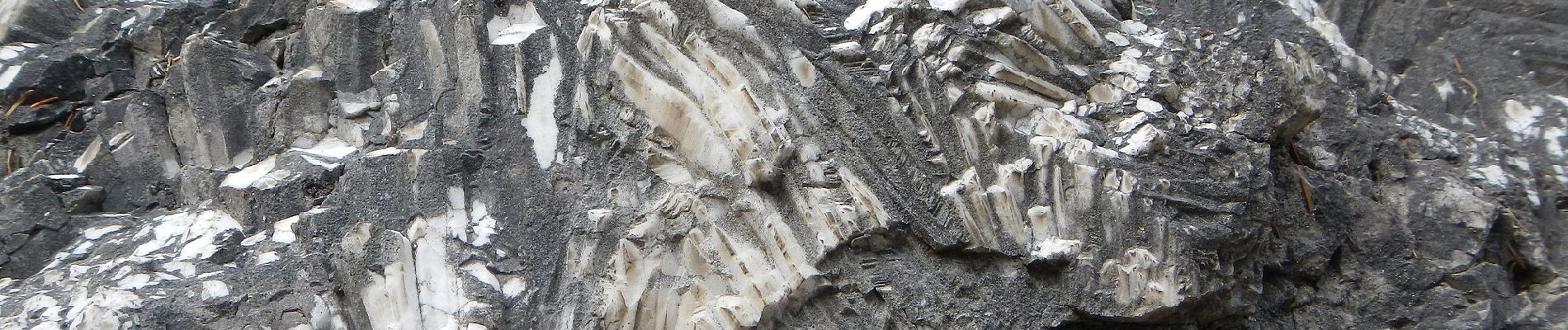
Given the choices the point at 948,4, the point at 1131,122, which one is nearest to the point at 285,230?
the point at 948,4

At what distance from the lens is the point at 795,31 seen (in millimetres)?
2822

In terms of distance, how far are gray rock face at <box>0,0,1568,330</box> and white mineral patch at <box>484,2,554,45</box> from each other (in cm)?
1

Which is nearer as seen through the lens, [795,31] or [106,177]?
[795,31]

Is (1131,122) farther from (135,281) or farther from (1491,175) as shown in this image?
(135,281)

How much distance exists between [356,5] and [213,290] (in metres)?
0.91

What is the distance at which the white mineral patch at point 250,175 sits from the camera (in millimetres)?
3017

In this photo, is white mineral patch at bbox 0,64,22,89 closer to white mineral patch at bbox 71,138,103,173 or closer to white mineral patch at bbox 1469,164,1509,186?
white mineral patch at bbox 71,138,103,173

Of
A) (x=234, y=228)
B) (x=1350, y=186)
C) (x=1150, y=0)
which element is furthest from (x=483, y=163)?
(x=1350, y=186)

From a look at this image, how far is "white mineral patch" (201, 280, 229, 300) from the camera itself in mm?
2756

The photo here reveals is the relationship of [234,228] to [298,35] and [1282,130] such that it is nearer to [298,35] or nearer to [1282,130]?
[298,35]

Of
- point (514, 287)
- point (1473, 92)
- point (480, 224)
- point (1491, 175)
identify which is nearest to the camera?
point (514, 287)

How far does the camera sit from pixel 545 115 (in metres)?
2.94

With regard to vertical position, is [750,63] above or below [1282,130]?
above

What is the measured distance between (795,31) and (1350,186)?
148 cm
